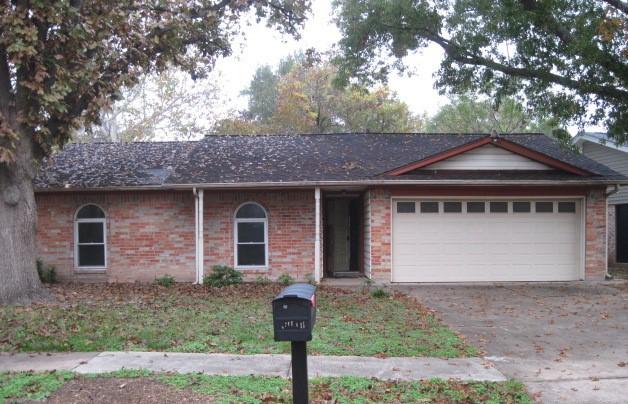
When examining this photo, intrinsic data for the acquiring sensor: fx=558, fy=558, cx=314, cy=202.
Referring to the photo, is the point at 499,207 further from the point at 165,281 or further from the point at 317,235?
the point at 165,281

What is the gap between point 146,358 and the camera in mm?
7090

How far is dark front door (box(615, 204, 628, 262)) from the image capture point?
2017 cm

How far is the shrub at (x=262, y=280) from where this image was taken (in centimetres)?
1466

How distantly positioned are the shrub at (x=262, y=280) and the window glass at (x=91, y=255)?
4.43 metres

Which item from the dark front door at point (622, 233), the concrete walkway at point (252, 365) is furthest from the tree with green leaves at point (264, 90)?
the concrete walkway at point (252, 365)

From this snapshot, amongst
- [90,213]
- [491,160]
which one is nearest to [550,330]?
[491,160]

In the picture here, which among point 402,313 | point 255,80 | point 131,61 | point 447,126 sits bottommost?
point 402,313

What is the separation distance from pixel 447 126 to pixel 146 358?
1506 inches

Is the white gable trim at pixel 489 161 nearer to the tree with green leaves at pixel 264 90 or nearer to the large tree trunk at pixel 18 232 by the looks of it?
the large tree trunk at pixel 18 232

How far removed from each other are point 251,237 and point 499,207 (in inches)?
266

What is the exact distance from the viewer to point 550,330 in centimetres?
909

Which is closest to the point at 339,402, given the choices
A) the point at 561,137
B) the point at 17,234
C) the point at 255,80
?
the point at 17,234

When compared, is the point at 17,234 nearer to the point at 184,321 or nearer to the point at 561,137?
the point at 184,321

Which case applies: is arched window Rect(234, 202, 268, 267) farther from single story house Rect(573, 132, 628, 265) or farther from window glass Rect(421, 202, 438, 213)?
single story house Rect(573, 132, 628, 265)
